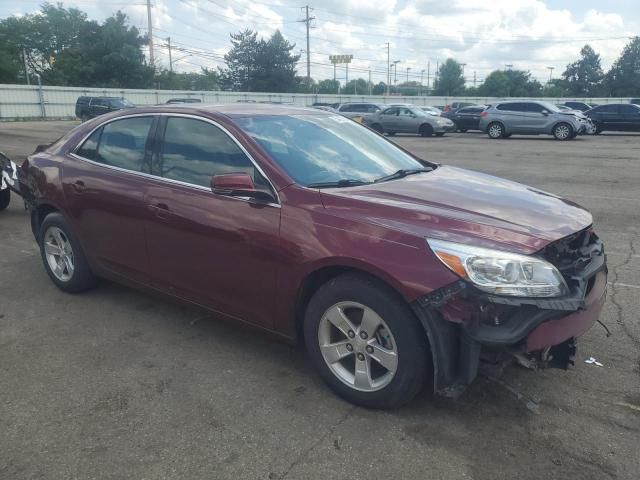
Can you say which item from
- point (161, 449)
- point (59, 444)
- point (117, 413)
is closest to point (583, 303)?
point (161, 449)

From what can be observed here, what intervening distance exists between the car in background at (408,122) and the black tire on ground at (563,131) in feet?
17.5

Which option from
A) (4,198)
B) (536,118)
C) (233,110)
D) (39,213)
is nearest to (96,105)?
(536,118)

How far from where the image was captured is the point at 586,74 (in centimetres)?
8944

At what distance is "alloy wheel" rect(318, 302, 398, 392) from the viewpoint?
9.68 feet

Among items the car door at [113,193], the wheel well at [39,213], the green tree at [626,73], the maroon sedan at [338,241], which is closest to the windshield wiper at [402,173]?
the maroon sedan at [338,241]

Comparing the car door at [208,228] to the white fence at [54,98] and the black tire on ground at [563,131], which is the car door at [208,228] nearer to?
the black tire on ground at [563,131]

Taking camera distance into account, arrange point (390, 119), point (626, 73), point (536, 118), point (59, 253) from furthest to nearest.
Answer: point (626, 73) → point (390, 119) → point (536, 118) → point (59, 253)

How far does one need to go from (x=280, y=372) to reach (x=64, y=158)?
2763 mm

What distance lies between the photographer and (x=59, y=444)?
2.81m

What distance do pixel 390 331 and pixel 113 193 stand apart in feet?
8.12

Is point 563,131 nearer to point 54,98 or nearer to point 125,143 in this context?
point 125,143

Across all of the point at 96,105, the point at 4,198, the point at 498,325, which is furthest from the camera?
the point at 96,105

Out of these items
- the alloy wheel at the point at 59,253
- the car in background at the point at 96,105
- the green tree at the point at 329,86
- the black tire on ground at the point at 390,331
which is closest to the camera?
the black tire on ground at the point at 390,331

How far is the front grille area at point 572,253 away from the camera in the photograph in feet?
9.37
